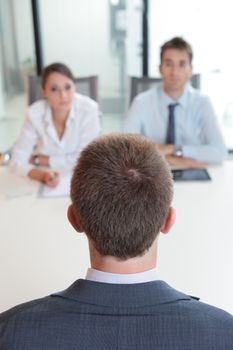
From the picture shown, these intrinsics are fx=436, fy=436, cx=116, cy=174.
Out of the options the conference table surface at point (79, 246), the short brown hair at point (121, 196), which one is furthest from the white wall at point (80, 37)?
the short brown hair at point (121, 196)

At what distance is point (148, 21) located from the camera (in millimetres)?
4297

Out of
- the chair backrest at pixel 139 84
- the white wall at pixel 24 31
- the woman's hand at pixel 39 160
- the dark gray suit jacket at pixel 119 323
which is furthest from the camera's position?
the white wall at pixel 24 31

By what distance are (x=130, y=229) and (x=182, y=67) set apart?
185 cm

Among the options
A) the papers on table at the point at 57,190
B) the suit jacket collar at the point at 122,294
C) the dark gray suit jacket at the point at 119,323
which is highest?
the suit jacket collar at the point at 122,294

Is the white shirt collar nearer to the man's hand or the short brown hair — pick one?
the short brown hair

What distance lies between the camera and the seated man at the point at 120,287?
2.26 ft

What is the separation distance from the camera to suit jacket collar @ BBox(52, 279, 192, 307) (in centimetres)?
71

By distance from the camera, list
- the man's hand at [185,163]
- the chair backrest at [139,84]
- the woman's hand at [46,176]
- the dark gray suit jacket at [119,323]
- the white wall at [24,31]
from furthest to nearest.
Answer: the white wall at [24,31]
the chair backrest at [139,84]
the man's hand at [185,163]
the woman's hand at [46,176]
the dark gray suit jacket at [119,323]

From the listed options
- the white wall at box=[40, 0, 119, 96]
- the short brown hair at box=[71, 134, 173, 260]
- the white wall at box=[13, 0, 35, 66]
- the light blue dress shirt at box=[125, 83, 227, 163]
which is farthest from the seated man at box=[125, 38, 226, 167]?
the white wall at box=[13, 0, 35, 66]

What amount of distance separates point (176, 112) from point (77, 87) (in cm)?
90

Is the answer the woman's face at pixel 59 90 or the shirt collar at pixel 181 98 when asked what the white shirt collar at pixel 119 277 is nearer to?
the woman's face at pixel 59 90

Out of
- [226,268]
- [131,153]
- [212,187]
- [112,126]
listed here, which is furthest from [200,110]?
[112,126]

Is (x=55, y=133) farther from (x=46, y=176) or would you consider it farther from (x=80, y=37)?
(x=80, y=37)

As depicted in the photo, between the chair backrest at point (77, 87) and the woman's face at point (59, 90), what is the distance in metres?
0.65
